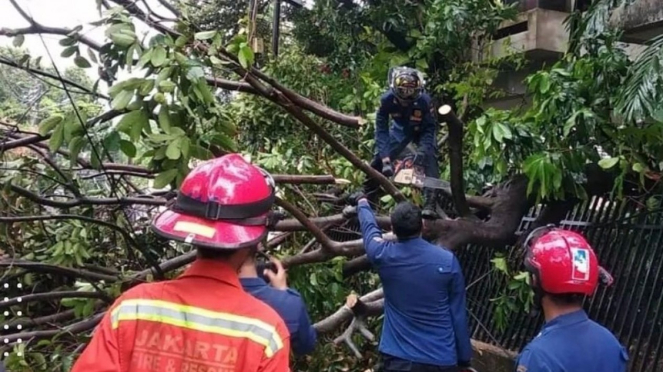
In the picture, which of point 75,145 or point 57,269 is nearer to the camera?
point 75,145

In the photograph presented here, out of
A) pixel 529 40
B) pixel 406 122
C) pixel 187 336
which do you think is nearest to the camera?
pixel 187 336

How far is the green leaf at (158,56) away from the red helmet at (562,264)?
64.7 inches

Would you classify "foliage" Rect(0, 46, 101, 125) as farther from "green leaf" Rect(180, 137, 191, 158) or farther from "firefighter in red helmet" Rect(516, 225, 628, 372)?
"firefighter in red helmet" Rect(516, 225, 628, 372)

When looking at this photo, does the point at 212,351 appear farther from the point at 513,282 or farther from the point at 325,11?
the point at 325,11

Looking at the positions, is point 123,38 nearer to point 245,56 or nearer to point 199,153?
point 199,153

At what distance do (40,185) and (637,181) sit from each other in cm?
416

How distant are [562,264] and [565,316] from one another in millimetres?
181

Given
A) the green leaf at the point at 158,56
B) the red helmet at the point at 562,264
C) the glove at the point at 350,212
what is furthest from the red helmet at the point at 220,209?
the glove at the point at 350,212

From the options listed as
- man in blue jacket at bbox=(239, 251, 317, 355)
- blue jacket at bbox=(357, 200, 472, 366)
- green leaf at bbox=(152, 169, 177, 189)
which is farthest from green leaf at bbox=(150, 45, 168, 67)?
blue jacket at bbox=(357, 200, 472, 366)

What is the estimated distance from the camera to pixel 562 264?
7.83 feet

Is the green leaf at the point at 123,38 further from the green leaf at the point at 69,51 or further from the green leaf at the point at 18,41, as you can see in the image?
the green leaf at the point at 18,41

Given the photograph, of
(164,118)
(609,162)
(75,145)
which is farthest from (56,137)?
(609,162)

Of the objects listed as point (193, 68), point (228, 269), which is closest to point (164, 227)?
point (228, 269)

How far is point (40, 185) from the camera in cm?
514
